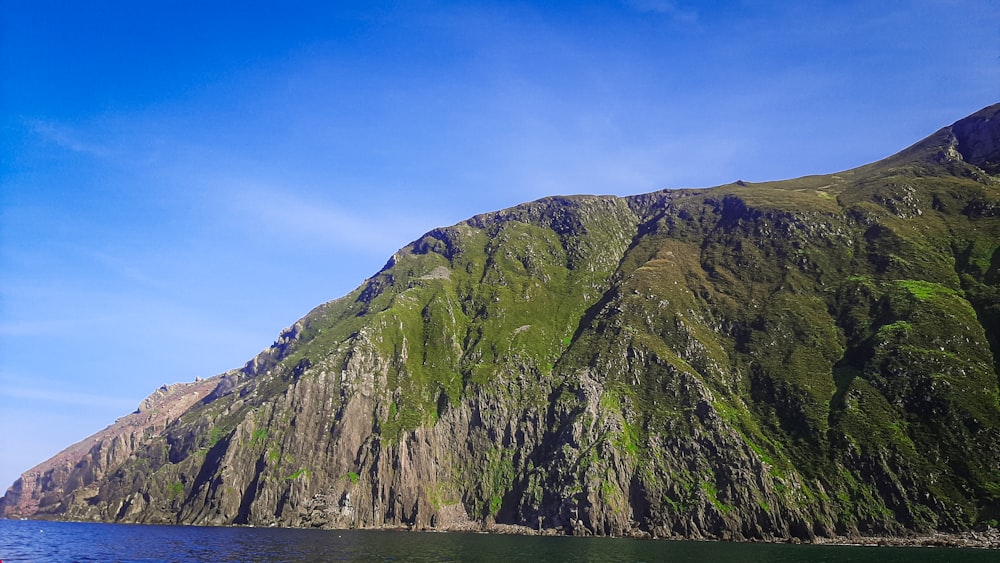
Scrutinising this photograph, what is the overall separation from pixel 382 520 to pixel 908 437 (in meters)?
168

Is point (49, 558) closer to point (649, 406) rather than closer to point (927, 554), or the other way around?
point (927, 554)

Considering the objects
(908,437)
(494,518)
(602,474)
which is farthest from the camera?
(494,518)

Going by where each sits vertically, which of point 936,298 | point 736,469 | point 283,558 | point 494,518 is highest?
point 936,298

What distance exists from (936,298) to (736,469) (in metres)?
96.3

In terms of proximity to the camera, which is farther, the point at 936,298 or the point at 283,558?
the point at 936,298

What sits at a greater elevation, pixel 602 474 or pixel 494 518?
pixel 602 474

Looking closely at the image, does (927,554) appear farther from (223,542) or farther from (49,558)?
(49,558)

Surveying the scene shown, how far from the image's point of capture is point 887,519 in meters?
149

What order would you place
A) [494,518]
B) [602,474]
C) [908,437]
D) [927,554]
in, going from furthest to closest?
[494,518]
[602,474]
[908,437]
[927,554]

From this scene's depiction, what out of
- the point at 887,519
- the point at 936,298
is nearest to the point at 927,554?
the point at 887,519

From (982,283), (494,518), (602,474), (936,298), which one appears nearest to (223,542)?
(494,518)

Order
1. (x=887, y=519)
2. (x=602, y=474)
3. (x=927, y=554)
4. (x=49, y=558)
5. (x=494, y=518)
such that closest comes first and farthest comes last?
(x=49, y=558) → (x=927, y=554) → (x=887, y=519) → (x=602, y=474) → (x=494, y=518)

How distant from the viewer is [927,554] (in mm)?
107812

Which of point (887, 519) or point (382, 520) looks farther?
point (382, 520)
